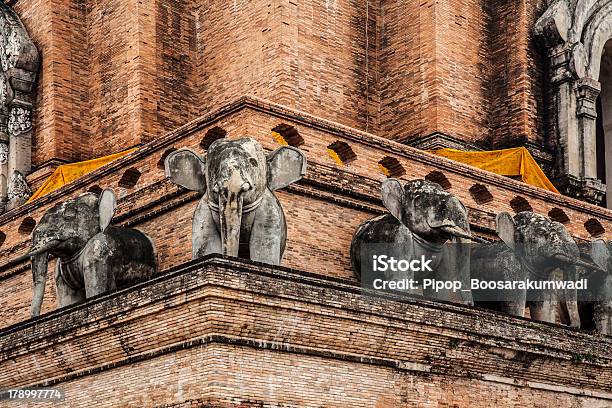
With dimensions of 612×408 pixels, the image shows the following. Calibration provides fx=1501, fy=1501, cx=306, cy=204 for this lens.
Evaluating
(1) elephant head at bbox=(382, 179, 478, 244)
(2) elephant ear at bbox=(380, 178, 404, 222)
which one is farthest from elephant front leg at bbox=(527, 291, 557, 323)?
(2) elephant ear at bbox=(380, 178, 404, 222)

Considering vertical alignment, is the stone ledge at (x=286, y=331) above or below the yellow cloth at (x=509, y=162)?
below

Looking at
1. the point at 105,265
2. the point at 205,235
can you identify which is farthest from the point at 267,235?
the point at 105,265

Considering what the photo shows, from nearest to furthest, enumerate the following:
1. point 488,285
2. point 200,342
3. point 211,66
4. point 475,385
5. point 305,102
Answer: point 200,342, point 475,385, point 488,285, point 305,102, point 211,66

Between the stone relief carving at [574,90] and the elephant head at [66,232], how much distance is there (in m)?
9.10

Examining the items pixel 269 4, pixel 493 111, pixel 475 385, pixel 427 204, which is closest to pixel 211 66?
pixel 269 4

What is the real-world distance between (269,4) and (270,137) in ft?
Result: 15.9

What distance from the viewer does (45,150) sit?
86.4 feet

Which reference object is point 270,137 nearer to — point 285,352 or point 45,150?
point 285,352

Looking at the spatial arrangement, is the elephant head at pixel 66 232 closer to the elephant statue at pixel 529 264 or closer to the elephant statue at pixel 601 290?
the elephant statue at pixel 529 264

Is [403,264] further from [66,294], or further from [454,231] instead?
[66,294]

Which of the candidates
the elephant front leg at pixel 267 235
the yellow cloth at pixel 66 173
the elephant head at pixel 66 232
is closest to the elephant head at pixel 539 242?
the elephant front leg at pixel 267 235

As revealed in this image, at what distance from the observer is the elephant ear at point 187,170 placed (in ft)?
60.0

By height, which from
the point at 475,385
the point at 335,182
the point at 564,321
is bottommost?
the point at 475,385

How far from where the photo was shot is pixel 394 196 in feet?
62.6
